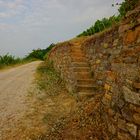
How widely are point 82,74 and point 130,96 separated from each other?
14.9 ft

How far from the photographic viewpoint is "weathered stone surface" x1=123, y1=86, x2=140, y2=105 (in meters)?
3.41

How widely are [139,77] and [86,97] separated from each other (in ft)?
12.3

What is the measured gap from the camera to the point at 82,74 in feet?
26.6

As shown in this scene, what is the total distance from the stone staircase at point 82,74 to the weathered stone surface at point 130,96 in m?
3.40

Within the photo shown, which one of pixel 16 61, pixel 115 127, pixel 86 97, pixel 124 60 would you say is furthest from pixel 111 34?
pixel 16 61

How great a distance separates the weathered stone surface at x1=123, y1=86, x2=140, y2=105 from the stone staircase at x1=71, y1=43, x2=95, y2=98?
3.40 meters

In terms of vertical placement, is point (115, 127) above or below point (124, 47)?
below

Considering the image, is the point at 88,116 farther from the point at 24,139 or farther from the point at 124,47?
the point at 124,47

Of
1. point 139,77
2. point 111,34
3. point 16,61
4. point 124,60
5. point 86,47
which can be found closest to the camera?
point 139,77

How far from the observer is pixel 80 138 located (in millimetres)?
4773

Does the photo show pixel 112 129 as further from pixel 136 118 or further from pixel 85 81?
pixel 85 81

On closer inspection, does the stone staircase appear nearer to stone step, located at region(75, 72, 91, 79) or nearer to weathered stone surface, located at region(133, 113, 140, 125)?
stone step, located at region(75, 72, 91, 79)

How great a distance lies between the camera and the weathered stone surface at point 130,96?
3.41 m

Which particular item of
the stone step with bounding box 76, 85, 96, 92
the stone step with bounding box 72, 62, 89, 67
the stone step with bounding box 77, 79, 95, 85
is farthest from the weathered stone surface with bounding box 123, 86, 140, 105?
the stone step with bounding box 72, 62, 89, 67
